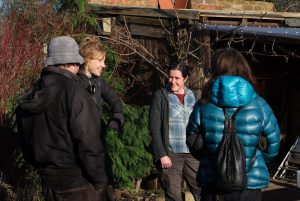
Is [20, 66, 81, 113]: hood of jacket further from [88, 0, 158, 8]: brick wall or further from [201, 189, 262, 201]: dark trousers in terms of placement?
[88, 0, 158, 8]: brick wall

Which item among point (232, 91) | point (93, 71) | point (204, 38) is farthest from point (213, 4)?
point (232, 91)

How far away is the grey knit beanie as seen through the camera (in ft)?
12.7

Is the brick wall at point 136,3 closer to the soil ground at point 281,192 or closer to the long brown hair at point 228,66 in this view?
the soil ground at point 281,192

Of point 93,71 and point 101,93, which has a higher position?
point 93,71

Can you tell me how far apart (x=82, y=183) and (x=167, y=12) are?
5.13 meters

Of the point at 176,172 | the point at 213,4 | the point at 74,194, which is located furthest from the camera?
the point at 213,4

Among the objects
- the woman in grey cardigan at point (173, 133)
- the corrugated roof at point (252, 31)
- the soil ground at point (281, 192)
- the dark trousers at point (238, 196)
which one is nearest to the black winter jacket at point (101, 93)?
the woman in grey cardigan at point (173, 133)

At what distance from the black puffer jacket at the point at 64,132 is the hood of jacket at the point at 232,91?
31.7 inches

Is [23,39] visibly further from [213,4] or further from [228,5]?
[228,5]

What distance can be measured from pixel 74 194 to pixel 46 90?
0.72 meters

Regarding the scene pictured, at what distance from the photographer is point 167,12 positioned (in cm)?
855

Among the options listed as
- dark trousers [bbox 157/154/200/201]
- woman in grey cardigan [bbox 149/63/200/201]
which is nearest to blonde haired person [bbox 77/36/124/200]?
woman in grey cardigan [bbox 149/63/200/201]

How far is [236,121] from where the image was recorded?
3.61m

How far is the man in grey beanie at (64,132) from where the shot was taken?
365 cm
